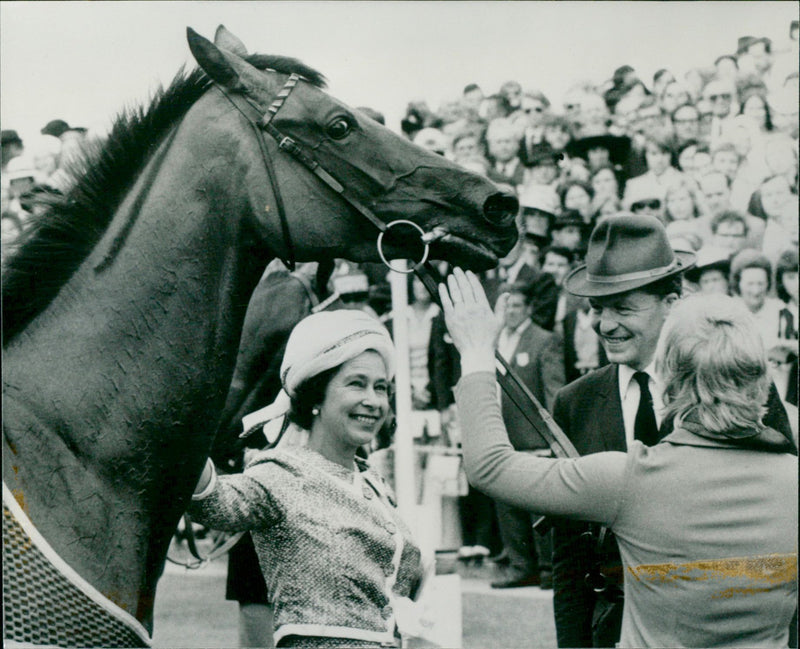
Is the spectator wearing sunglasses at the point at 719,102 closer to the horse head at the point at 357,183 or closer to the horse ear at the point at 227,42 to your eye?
the horse head at the point at 357,183

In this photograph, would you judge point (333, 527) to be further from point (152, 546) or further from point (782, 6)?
point (782, 6)

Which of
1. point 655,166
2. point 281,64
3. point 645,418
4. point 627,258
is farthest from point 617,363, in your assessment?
point 655,166

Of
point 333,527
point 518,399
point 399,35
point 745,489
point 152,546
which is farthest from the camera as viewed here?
point 399,35

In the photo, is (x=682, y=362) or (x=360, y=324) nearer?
(x=682, y=362)

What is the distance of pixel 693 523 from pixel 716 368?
1.07ft

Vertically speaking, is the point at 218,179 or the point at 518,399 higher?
the point at 218,179

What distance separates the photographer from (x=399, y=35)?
3.39 meters

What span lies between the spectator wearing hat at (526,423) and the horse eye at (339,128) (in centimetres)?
399

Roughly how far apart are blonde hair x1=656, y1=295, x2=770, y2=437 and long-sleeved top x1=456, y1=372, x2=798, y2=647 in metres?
0.05

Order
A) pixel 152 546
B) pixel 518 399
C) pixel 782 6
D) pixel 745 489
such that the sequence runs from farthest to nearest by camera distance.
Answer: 1. pixel 782 6
2. pixel 518 399
3. pixel 152 546
4. pixel 745 489

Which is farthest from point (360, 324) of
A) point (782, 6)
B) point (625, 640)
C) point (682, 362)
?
point (782, 6)

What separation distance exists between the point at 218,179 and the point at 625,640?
1390 mm

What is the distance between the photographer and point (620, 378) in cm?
305

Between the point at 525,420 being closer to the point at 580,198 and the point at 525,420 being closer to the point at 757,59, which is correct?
the point at 580,198
